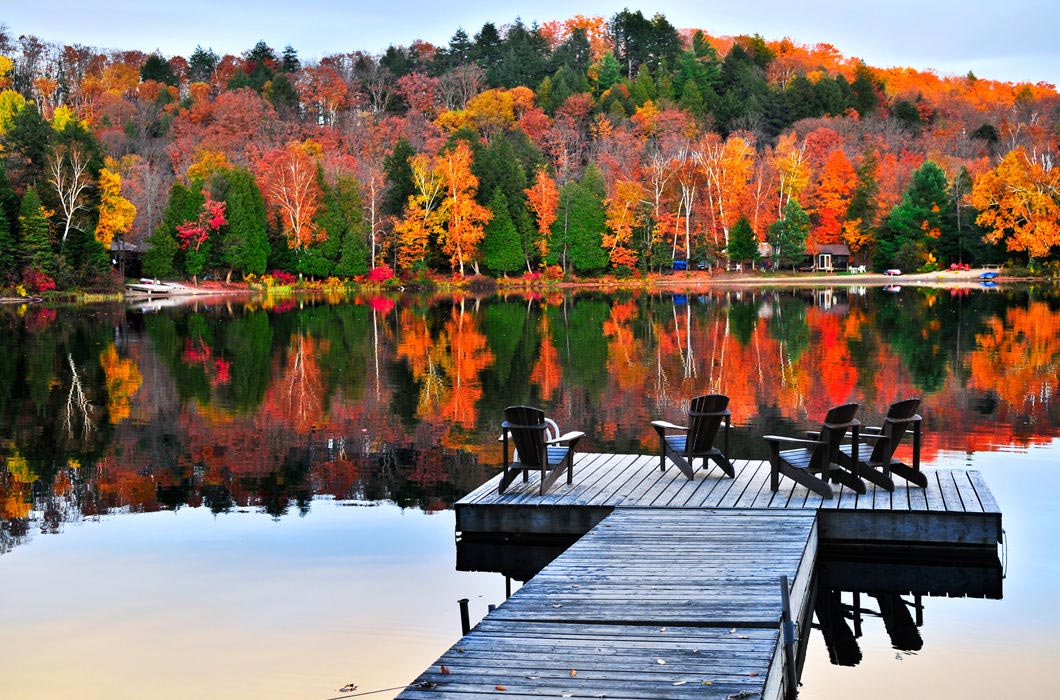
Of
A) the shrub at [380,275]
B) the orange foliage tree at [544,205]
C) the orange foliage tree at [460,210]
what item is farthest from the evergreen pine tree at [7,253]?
the orange foliage tree at [544,205]

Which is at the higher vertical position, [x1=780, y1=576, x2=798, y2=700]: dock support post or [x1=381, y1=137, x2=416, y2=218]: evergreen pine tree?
[x1=381, y1=137, x2=416, y2=218]: evergreen pine tree

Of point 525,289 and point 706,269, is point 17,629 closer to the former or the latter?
point 525,289

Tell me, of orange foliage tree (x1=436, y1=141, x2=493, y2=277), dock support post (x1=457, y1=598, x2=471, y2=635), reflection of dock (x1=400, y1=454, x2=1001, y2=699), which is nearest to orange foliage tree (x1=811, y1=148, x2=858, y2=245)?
orange foliage tree (x1=436, y1=141, x2=493, y2=277)

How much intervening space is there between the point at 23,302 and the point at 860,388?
45752 millimetres

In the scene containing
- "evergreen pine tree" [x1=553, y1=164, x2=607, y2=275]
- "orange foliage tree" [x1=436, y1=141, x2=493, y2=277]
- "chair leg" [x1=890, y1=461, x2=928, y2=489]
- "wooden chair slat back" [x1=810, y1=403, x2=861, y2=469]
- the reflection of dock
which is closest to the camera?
the reflection of dock

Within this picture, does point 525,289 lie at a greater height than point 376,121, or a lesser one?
lesser

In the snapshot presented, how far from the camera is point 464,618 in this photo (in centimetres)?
861

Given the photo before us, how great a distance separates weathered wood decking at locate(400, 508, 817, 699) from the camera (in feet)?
19.7

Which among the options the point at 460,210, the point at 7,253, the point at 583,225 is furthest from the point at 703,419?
the point at 583,225

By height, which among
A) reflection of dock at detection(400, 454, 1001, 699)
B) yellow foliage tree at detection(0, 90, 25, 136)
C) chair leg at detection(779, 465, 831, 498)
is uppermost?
yellow foliage tree at detection(0, 90, 25, 136)

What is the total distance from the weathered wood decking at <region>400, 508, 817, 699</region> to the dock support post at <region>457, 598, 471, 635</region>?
0.77m

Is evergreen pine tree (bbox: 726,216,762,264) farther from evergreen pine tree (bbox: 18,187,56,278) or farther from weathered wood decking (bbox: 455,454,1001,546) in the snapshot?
weathered wood decking (bbox: 455,454,1001,546)

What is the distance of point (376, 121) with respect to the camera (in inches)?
3927

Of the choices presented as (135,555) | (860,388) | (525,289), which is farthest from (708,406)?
(525,289)
